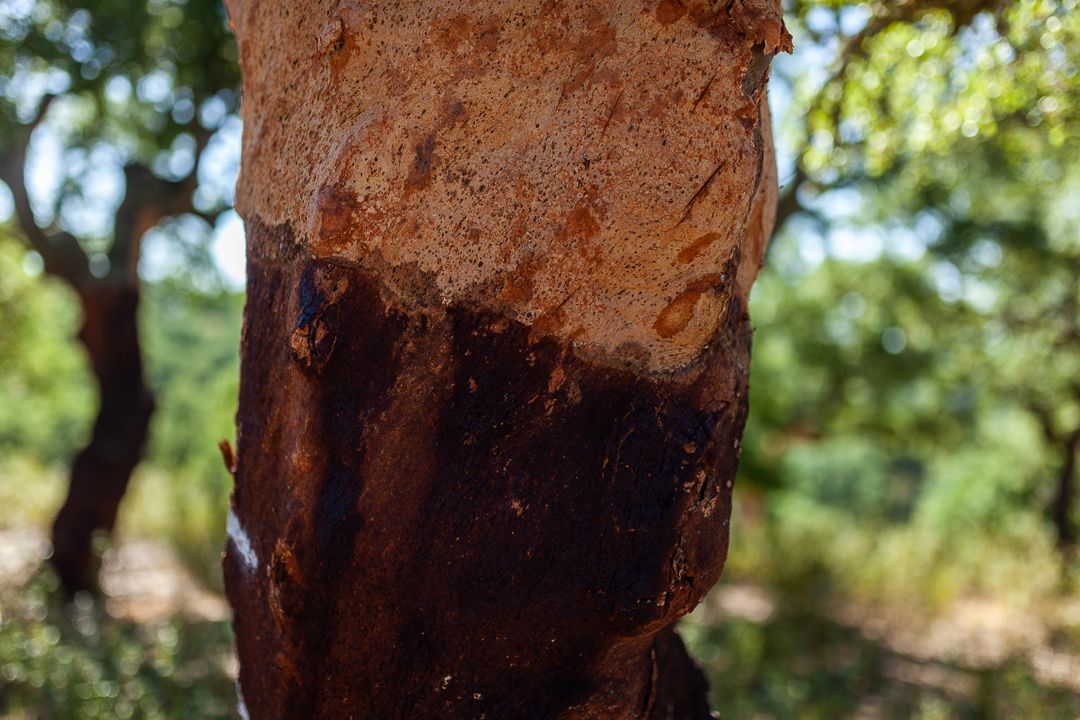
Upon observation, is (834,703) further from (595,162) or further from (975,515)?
(975,515)

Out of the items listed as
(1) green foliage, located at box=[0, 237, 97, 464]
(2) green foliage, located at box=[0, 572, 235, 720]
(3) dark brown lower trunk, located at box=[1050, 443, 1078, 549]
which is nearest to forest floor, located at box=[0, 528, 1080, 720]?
(2) green foliage, located at box=[0, 572, 235, 720]

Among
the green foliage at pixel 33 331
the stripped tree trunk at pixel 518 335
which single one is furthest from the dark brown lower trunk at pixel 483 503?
the green foliage at pixel 33 331

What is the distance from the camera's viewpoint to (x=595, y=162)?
60.9 inches

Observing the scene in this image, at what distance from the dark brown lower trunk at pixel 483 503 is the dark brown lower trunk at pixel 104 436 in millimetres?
5807

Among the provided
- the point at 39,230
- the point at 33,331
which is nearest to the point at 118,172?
the point at 39,230

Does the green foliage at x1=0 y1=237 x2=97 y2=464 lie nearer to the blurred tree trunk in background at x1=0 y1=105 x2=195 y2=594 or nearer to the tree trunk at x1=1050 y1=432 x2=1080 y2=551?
the blurred tree trunk in background at x1=0 y1=105 x2=195 y2=594

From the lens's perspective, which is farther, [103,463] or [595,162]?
[103,463]

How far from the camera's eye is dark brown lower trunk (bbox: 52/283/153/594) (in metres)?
6.80

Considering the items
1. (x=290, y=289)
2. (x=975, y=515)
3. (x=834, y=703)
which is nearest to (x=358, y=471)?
(x=290, y=289)

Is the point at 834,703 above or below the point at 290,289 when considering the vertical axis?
below

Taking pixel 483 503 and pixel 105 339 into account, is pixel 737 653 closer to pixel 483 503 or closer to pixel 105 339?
pixel 105 339

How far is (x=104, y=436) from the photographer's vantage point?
6914 millimetres

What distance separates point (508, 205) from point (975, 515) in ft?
54.2

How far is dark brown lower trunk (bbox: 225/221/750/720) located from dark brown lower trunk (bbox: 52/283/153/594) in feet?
19.1
